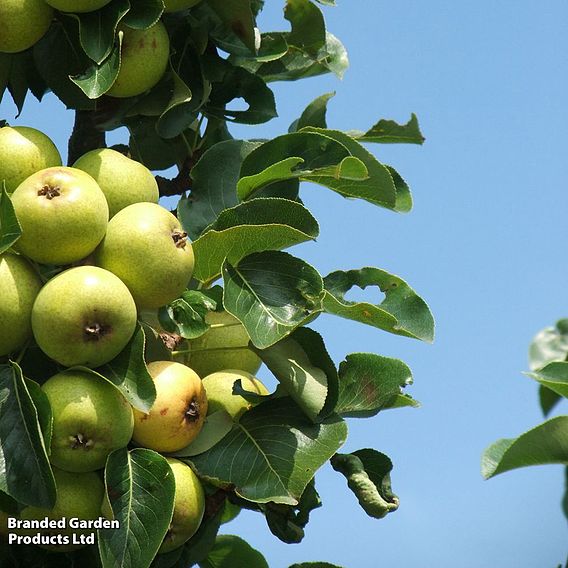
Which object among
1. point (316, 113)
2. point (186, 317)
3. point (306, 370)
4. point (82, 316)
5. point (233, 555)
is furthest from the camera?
point (316, 113)

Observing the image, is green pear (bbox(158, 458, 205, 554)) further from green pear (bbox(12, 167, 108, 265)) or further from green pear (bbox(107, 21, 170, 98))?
green pear (bbox(107, 21, 170, 98))

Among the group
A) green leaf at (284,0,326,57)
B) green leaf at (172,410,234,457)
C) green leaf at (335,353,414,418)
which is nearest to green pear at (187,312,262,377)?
green leaf at (172,410,234,457)

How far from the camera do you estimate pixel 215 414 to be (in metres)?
2.62

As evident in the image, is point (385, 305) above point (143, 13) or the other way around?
the other way around

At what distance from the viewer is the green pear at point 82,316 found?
2.29 meters

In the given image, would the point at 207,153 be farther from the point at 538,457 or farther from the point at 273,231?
the point at 538,457

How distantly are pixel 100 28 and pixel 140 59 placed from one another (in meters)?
0.12

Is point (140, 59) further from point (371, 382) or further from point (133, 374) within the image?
point (371, 382)

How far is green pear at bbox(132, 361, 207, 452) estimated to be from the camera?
244 cm

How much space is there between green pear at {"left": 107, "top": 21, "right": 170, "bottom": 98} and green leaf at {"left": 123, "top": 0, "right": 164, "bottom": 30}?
0.05m

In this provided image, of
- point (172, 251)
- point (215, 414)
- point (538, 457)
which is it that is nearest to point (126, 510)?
point (215, 414)

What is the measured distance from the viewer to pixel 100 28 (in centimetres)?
271

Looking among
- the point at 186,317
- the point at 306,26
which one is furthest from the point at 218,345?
the point at 306,26

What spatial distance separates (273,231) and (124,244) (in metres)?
0.34
